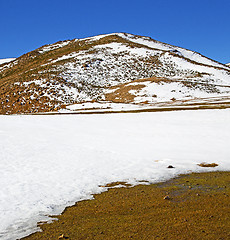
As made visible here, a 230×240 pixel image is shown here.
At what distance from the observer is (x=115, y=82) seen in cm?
7012

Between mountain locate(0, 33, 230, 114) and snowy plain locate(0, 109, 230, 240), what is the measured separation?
18.6 meters

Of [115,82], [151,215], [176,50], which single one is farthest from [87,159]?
[176,50]

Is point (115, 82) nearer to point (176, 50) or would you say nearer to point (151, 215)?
point (176, 50)

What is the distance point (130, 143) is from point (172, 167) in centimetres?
689

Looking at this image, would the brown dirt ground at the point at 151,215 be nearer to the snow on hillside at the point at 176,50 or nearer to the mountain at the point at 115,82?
the mountain at the point at 115,82

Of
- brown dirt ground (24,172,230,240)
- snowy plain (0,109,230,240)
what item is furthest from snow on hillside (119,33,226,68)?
brown dirt ground (24,172,230,240)

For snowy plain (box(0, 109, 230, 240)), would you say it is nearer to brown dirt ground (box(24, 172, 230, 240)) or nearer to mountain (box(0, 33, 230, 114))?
brown dirt ground (box(24, 172, 230, 240))

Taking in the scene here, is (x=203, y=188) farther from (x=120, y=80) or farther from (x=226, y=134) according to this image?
(x=120, y=80)

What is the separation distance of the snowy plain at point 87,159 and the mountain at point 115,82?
18.6 m

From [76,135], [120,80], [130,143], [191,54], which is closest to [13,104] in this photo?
[120,80]

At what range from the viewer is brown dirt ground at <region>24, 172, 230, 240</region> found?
5.68 m

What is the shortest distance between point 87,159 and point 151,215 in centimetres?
808

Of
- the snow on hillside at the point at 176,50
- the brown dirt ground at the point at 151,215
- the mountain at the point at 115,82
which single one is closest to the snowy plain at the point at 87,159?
the brown dirt ground at the point at 151,215

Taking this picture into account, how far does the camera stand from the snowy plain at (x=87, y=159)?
820 centimetres
